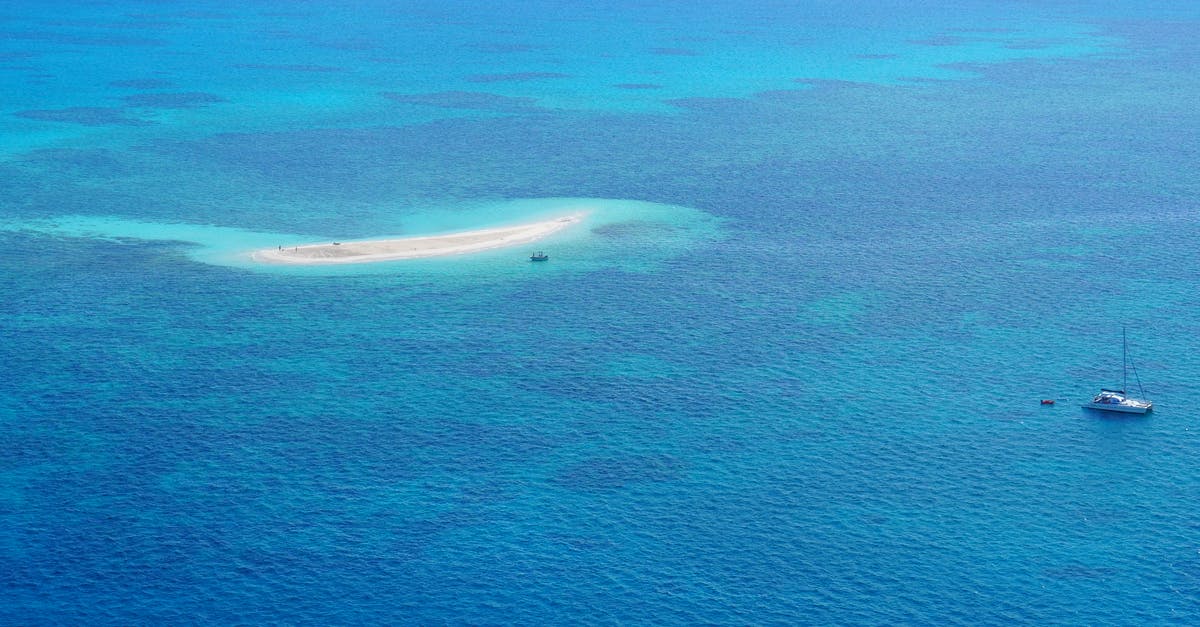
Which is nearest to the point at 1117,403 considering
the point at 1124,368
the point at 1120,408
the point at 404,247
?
the point at 1120,408

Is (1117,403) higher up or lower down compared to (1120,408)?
higher up

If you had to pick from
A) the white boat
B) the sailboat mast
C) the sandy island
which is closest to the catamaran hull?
the white boat

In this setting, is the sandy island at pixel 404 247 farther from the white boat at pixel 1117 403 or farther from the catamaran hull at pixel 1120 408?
the catamaran hull at pixel 1120 408

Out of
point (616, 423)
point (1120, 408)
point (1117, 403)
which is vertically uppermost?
point (616, 423)

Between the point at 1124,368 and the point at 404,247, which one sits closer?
the point at 1124,368

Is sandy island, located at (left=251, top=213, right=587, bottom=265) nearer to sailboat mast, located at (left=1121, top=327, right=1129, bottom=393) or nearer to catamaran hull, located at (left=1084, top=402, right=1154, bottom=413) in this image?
sailboat mast, located at (left=1121, top=327, right=1129, bottom=393)

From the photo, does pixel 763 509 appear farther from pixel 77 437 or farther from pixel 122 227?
pixel 122 227

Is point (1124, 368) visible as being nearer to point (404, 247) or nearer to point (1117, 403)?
point (1117, 403)

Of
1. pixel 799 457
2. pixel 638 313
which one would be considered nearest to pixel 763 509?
pixel 799 457
